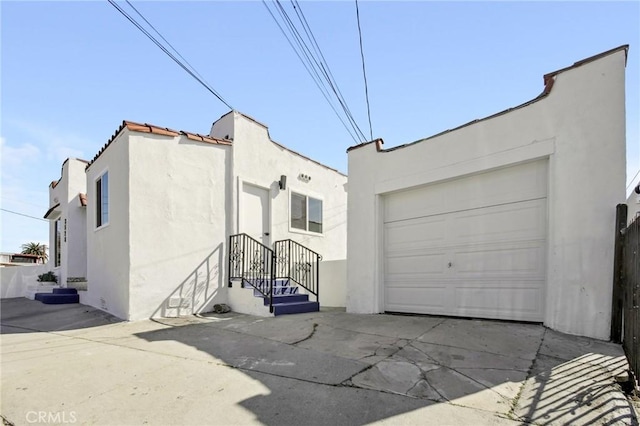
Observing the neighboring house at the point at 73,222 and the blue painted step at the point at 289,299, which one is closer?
the blue painted step at the point at 289,299

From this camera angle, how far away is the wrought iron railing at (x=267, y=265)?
24.7 feet

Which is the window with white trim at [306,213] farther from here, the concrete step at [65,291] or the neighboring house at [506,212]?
the concrete step at [65,291]

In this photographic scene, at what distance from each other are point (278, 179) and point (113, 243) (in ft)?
13.7

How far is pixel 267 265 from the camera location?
8.42 m

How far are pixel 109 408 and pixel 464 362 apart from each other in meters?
3.41

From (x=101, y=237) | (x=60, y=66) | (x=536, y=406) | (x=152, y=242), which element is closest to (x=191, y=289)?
(x=152, y=242)

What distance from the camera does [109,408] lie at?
2945mm

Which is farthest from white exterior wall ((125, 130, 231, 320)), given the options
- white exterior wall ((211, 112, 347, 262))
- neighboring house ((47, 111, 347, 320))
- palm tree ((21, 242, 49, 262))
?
palm tree ((21, 242, 49, 262))

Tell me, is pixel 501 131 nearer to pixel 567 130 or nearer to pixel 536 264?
pixel 567 130

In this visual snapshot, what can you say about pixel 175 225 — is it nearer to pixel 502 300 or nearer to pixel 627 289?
pixel 502 300

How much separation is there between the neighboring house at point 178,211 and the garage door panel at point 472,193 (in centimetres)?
283

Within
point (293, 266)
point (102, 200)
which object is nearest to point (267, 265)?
point (293, 266)

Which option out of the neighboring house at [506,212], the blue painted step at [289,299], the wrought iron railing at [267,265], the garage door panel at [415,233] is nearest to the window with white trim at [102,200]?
the wrought iron railing at [267,265]

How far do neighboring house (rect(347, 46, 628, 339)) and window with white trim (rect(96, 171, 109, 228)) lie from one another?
18.3 ft
